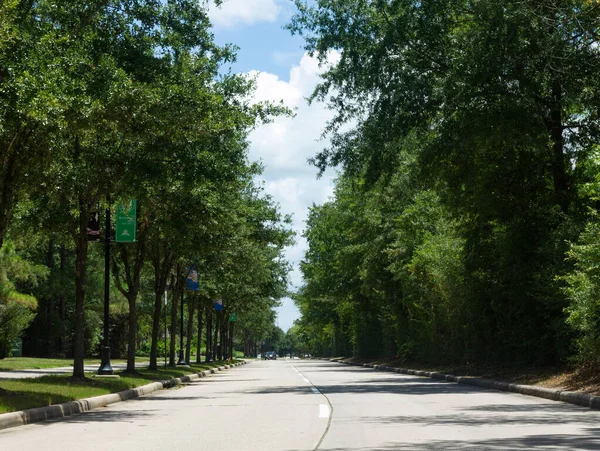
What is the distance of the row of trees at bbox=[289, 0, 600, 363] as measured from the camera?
2167 centimetres

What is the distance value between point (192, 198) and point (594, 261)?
1074 centimetres

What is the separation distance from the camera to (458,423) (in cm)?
1280

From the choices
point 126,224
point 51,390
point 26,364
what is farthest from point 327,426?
point 26,364

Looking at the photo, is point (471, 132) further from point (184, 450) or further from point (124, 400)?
point (184, 450)

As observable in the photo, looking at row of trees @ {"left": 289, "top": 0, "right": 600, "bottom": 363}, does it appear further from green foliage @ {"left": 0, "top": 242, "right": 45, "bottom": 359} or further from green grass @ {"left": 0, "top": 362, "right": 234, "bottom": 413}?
green foliage @ {"left": 0, "top": 242, "right": 45, "bottom": 359}

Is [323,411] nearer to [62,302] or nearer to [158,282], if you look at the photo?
[158,282]

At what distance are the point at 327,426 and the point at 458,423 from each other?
201 centimetres

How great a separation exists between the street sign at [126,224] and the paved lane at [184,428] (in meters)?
5.52

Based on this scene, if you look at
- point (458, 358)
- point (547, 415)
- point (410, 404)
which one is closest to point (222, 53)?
point (410, 404)

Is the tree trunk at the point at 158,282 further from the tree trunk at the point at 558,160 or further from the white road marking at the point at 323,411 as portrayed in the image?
the white road marking at the point at 323,411

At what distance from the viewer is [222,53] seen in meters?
22.8

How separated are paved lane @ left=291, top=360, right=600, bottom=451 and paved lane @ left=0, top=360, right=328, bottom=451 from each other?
21.8 inches

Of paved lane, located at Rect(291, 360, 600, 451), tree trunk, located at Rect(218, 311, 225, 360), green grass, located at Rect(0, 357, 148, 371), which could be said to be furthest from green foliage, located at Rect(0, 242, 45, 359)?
tree trunk, located at Rect(218, 311, 225, 360)

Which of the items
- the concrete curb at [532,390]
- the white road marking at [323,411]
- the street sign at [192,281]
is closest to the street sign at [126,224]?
the white road marking at [323,411]
